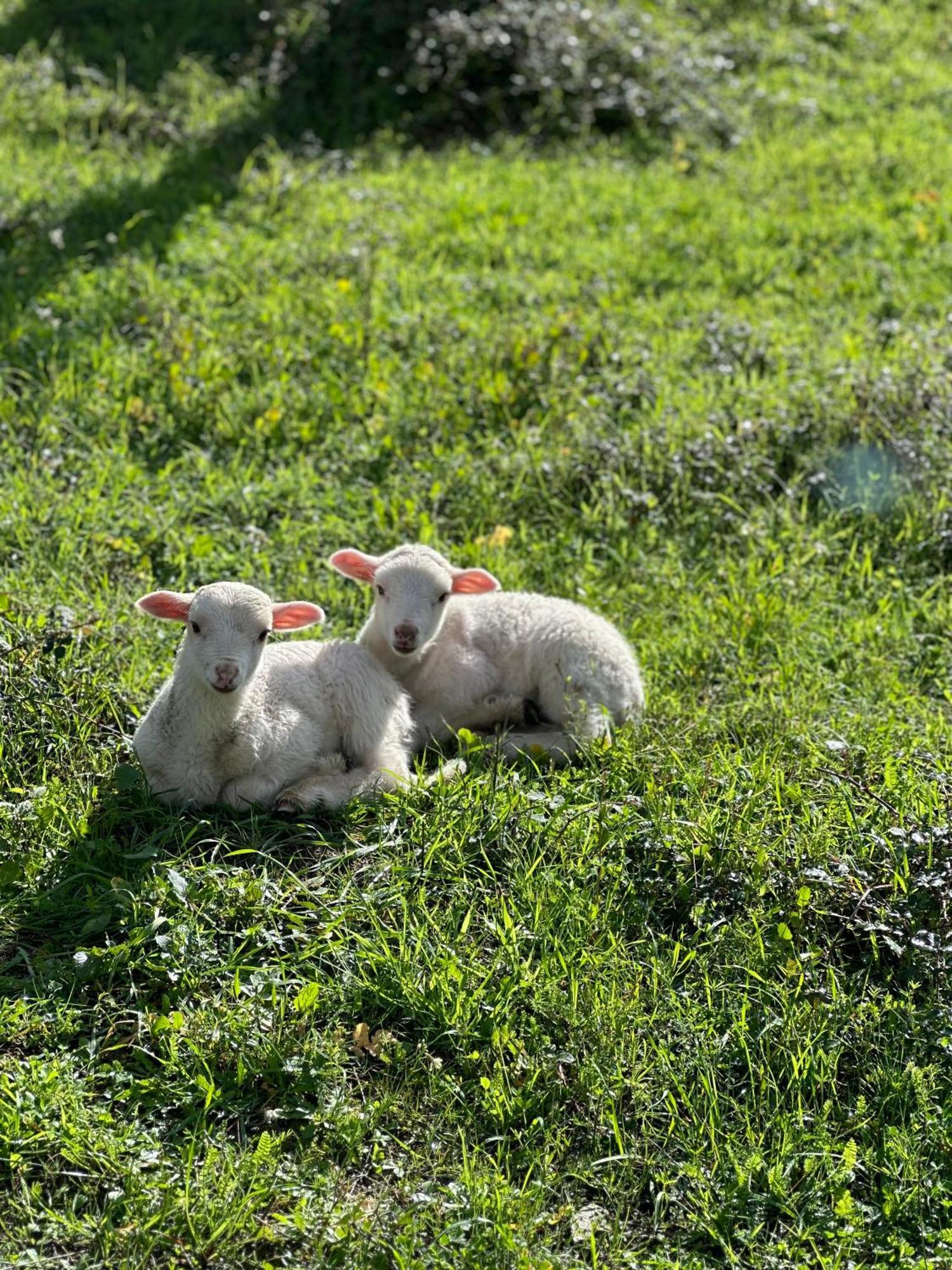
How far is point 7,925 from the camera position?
427 centimetres

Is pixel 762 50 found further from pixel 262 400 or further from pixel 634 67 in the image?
pixel 262 400

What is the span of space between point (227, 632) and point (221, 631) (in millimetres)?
17

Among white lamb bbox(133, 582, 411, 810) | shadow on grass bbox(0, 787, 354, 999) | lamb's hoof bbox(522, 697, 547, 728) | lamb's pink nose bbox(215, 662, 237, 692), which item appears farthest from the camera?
lamb's hoof bbox(522, 697, 547, 728)

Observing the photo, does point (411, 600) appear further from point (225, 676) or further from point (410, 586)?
point (225, 676)

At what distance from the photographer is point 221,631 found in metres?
4.65

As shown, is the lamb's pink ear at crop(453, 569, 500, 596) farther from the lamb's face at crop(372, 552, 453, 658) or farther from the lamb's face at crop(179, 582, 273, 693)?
the lamb's face at crop(179, 582, 273, 693)

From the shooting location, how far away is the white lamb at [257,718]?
15.4 feet

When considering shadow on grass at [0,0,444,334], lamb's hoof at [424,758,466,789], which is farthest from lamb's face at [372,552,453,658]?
shadow on grass at [0,0,444,334]

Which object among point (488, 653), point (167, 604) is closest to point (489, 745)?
point (488, 653)

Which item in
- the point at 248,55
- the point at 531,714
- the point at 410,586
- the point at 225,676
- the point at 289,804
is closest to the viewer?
the point at 225,676

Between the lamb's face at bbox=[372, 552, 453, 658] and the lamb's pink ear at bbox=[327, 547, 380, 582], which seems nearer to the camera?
the lamb's face at bbox=[372, 552, 453, 658]

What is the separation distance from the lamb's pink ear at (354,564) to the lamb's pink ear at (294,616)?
572mm

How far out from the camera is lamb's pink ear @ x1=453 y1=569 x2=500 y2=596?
554 cm

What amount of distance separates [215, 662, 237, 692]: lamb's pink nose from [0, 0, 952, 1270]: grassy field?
0.50m
